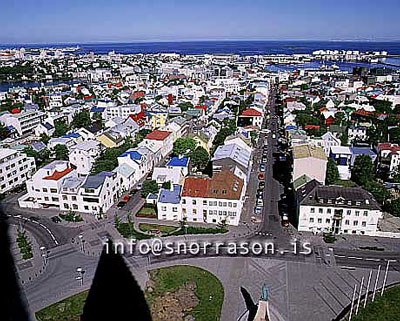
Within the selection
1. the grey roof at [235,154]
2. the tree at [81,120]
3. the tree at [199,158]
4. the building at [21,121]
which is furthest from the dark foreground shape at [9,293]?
the tree at [81,120]

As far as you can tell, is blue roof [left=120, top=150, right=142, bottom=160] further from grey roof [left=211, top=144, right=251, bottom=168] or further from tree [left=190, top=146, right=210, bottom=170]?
grey roof [left=211, top=144, right=251, bottom=168]

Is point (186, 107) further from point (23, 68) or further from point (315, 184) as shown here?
point (23, 68)

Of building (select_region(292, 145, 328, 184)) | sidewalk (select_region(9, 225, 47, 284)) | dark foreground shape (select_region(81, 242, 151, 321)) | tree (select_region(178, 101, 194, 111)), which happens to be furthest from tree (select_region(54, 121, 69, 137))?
building (select_region(292, 145, 328, 184))

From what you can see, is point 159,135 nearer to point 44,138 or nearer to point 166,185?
point 166,185

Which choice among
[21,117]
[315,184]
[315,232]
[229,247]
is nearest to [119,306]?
[229,247]

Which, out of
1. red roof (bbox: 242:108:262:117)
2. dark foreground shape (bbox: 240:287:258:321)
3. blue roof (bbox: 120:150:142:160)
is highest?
red roof (bbox: 242:108:262:117)

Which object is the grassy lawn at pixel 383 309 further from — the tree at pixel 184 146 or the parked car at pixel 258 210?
the tree at pixel 184 146
